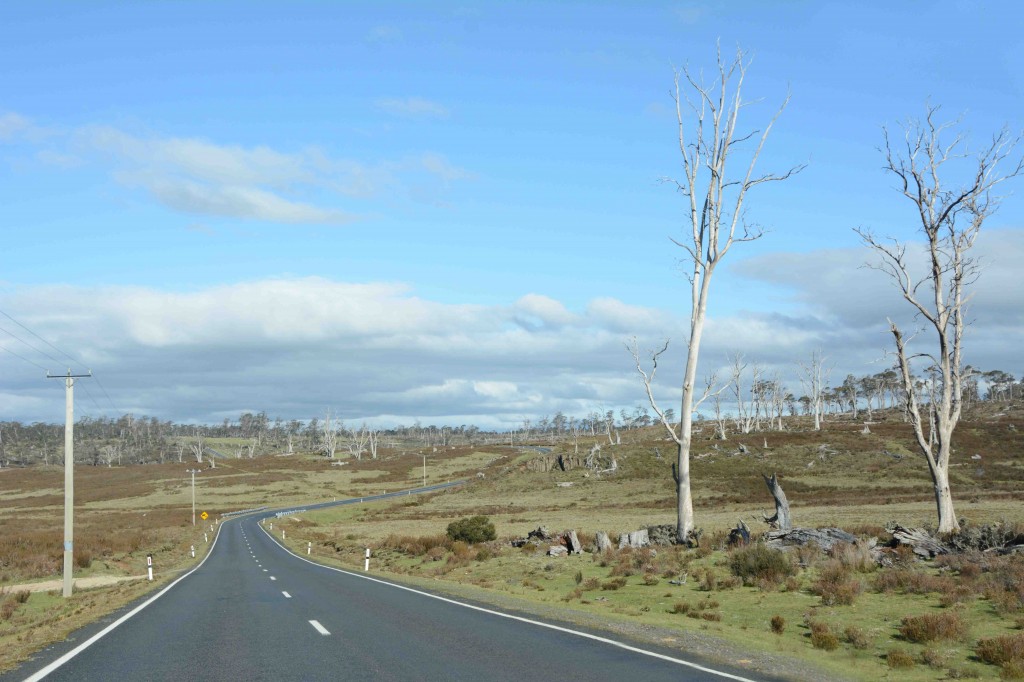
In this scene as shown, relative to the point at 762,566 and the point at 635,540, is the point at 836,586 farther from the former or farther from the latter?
the point at 635,540

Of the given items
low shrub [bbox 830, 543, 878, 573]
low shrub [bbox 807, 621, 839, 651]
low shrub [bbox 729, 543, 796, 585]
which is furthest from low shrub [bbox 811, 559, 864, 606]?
low shrub [bbox 807, 621, 839, 651]

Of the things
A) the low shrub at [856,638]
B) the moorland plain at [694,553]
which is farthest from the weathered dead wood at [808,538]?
the low shrub at [856,638]

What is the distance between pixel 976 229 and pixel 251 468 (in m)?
164

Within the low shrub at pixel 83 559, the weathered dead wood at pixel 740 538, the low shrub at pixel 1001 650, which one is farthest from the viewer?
the low shrub at pixel 83 559

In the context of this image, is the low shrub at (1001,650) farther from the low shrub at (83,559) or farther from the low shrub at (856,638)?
the low shrub at (83,559)

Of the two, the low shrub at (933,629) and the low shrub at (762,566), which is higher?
the low shrub at (933,629)

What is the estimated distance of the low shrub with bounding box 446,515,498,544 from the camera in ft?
145

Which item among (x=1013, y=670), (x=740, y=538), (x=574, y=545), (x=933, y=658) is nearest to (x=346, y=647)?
(x=933, y=658)

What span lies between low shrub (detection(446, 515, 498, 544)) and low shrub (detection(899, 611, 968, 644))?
1212 inches

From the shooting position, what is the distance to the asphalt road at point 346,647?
10539mm

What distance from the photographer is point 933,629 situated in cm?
1365

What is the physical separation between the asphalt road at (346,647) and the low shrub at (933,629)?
4.58 metres

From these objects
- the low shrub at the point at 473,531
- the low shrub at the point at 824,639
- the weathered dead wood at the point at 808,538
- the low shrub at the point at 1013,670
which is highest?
the low shrub at the point at 1013,670

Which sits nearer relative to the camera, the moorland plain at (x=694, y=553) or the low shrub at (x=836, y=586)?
the moorland plain at (x=694, y=553)
